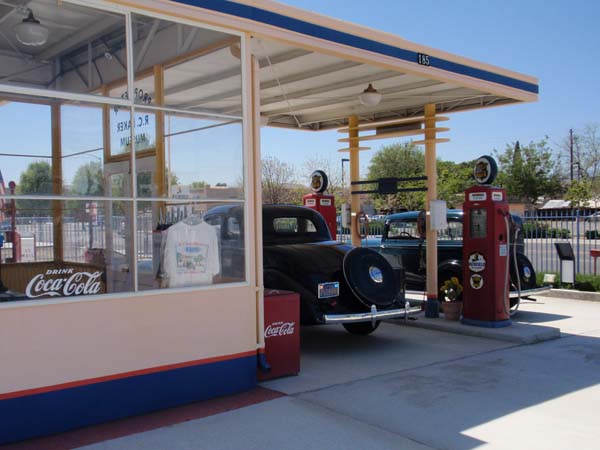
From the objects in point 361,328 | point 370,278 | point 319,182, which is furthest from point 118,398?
point 319,182

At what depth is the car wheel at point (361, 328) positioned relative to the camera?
28.4 ft

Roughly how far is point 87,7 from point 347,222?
725 cm

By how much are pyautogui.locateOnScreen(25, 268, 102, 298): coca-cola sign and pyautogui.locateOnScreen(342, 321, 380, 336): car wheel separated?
14.7 ft

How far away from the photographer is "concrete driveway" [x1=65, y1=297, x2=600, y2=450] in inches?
183

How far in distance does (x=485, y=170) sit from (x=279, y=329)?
4103 millimetres

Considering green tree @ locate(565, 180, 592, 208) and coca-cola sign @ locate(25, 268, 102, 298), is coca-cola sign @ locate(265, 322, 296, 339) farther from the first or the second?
green tree @ locate(565, 180, 592, 208)

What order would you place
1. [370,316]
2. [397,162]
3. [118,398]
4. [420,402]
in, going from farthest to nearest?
[397,162]
[370,316]
[420,402]
[118,398]

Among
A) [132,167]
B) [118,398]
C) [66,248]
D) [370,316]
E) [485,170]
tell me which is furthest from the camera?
[485,170]

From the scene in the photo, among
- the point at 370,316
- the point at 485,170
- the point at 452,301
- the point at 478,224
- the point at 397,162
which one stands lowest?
the point at 452,301

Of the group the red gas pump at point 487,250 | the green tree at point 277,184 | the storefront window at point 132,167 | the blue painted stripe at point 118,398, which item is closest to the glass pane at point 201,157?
the storefront window at point 132,167

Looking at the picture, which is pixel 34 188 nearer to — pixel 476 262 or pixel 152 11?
pixel 152 11

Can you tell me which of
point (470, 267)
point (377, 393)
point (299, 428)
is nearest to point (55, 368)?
point (299, 428)

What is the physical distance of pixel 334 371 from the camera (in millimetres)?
6719

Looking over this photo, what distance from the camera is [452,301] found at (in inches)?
365
